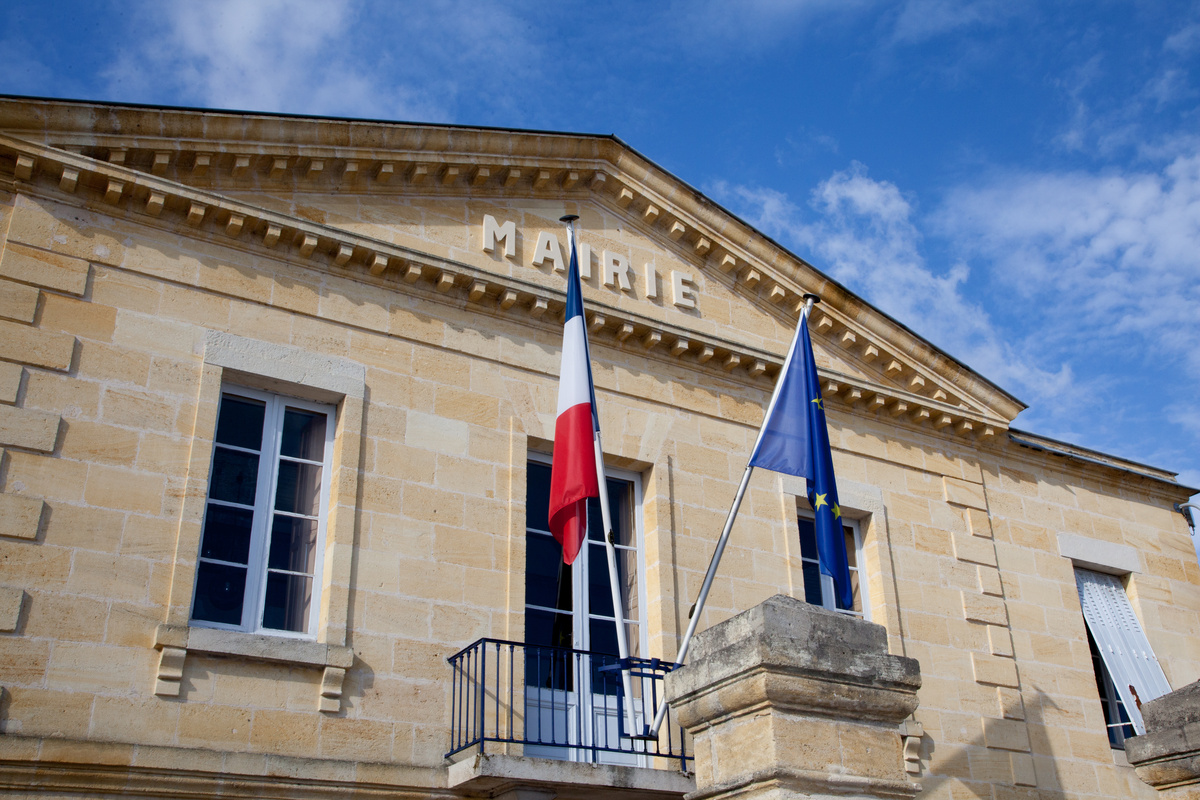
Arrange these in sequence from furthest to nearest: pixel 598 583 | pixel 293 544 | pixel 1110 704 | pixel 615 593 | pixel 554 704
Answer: pixel 1110 704
pixel 598 583
pixel 554 704
pixel 293 544
pixel 615 593

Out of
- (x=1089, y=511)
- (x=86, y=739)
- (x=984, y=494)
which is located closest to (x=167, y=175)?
(x=86, y=739)

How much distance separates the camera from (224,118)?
8.38 m

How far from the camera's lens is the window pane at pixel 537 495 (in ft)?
29.3

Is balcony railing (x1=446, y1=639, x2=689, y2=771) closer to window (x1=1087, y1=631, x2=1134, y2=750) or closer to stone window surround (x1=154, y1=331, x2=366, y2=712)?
stone window surround (x1=154, y1=331, x2=366, y2=712)

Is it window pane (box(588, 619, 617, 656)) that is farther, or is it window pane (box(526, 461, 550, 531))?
window pane (box(526, 461, 550, 531))

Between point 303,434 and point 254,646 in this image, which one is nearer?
point 254,646

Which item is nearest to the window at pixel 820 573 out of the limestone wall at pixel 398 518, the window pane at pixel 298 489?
the limestone wall at pixel 398 518

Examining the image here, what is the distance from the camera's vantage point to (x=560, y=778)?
7.16 metres

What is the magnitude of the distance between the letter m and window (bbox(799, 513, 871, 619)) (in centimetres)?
344

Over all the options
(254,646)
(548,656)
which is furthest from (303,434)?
(548,656)

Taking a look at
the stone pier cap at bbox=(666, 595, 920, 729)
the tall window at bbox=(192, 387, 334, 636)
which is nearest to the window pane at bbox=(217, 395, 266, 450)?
the tall window at bbox=(192, 387, 334, 636)

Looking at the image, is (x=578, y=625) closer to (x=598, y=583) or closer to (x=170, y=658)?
(x=598, y=583)

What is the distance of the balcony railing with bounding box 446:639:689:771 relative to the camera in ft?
24.8

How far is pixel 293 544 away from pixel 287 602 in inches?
15.7
